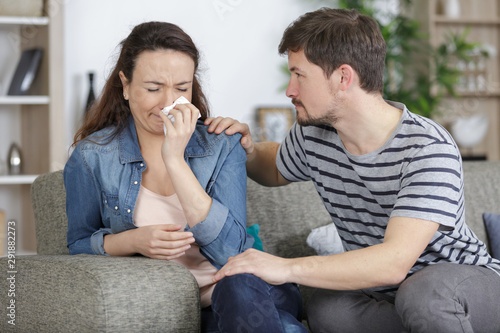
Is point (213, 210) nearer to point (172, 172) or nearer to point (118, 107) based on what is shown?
point (172, 172)

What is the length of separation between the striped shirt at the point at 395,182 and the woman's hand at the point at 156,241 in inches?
16.3

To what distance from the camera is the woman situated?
4.61ft

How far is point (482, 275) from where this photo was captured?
1402 millimetres

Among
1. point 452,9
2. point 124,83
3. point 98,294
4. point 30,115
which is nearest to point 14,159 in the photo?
point 30,115

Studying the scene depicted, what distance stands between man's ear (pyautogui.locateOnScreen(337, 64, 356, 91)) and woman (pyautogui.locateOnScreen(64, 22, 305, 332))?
30 cm

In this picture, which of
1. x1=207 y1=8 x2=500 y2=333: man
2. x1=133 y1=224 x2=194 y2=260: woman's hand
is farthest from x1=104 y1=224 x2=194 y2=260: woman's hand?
x1=207 y1=8 x2=500 y2=333: man

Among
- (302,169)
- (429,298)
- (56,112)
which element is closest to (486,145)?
(56,112)

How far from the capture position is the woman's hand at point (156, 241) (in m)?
1.36

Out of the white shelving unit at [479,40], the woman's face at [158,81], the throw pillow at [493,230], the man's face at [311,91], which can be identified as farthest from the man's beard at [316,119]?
the white shelving unit at [479,40]

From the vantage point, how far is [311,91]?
149 cm

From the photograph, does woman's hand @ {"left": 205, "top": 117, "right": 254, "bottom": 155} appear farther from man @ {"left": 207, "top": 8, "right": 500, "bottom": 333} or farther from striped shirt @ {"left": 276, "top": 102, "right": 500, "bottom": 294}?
striped shirt @ {"left": 276, "top": 102, "right": 500, "bottom": 294}

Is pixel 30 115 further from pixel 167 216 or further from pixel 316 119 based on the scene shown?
pixel 316 119

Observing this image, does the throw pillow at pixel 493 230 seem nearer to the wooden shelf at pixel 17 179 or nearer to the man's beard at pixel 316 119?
the man's beard at pixel 316 119

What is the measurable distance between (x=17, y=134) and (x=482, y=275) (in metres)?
2.92
